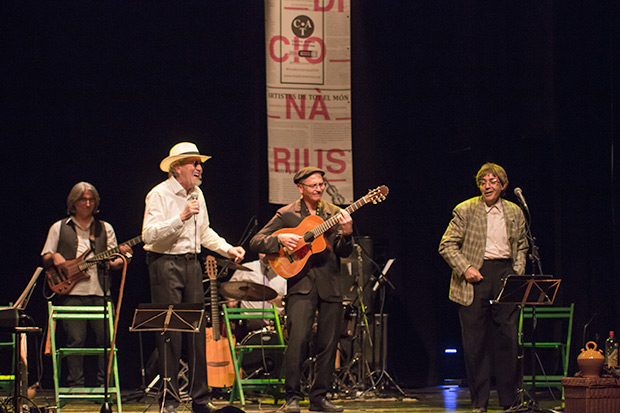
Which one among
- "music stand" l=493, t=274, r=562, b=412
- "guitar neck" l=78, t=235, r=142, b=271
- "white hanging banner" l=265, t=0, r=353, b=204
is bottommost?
"music stand" l=493, t=274, r=562, b=412

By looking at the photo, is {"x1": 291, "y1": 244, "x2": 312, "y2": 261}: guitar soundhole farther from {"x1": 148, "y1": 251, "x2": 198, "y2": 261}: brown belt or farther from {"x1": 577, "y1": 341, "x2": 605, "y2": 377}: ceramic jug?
{"x1": 577, "y1": 341, "x2": 605, "y2": 377}: ceramic jug

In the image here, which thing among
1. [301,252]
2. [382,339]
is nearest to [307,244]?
[301,252]

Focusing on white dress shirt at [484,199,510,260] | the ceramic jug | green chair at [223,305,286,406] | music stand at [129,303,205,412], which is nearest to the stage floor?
green chair at [223,305,286,406]

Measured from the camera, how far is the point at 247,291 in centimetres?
688

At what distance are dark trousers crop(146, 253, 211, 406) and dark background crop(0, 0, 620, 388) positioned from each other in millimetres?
2127

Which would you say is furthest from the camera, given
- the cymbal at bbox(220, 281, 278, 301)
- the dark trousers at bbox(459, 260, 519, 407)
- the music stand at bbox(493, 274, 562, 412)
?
the cymbal at bbox(220, 281, 278, 301)

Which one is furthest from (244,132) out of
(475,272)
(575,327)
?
(575,327)

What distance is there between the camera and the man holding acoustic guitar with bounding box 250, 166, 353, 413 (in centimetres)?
611

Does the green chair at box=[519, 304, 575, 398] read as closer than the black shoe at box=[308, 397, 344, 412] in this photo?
No

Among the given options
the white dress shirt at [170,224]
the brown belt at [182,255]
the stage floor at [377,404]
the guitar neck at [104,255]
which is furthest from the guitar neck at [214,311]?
the brown belt at [182,255]

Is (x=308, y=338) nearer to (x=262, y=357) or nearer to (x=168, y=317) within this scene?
(x=262, y=357)

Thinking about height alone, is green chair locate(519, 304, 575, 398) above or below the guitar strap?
below

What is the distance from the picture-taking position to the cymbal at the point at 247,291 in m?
6.81

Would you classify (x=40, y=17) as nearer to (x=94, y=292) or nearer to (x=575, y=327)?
(x=94, y=292)
